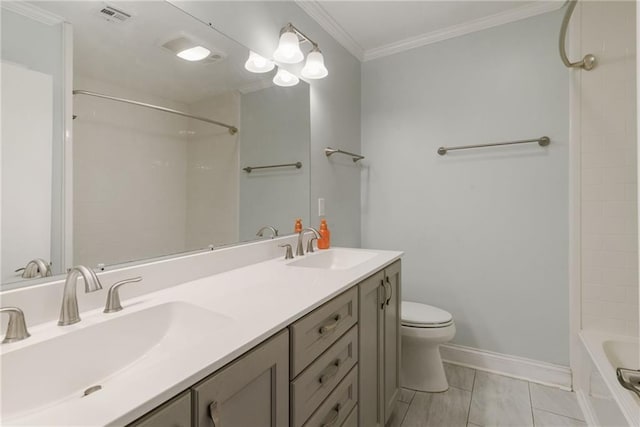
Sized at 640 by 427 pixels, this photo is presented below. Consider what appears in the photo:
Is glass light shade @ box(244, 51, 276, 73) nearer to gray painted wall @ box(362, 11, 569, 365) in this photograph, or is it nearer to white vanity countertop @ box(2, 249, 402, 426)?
white vanity countertop @ box(2, 249, 402, 426)

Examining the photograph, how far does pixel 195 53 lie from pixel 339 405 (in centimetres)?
144

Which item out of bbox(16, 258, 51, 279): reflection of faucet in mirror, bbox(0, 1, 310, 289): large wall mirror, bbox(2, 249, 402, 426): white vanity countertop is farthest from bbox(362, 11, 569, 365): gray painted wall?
bbox(16, 258, 51, 279): reflection of faucet in mirror

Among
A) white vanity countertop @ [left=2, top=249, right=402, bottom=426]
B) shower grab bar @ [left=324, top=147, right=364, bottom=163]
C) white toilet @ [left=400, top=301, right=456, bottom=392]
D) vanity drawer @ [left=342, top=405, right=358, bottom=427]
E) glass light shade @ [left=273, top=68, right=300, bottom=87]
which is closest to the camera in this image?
white vanity countertop @ [left=2, top=249, right=402, bottom=426]

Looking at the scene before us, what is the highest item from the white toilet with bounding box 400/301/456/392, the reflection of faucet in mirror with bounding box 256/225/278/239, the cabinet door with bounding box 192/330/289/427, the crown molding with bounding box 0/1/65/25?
the crown molding with bounding box 0/1/65/25

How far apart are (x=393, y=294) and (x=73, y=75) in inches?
59.5

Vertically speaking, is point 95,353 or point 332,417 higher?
point 95,353

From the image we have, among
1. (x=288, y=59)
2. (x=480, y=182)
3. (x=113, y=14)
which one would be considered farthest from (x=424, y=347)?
→ (x=113, y=14)

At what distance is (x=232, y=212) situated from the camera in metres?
1.38

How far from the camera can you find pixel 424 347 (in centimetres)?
185

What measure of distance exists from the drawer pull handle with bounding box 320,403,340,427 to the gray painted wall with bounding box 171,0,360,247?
1115 mm

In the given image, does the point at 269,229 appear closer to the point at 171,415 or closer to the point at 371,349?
the point at 371,349

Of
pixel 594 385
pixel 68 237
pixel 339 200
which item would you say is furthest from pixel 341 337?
pixel 594 385

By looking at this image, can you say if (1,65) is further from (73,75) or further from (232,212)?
(232,212)

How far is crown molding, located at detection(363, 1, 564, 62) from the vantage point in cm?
190
